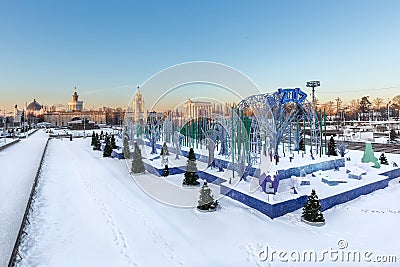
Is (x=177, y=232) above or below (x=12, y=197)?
below

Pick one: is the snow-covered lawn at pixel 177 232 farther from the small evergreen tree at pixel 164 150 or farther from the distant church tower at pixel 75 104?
the distant church tower at pixel 75 104

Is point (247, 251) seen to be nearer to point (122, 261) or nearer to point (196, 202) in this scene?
point (122, 261)

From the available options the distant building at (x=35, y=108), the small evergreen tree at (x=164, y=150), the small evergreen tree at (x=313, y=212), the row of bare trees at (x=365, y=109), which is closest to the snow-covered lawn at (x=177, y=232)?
the small evergreen tree at (x=313, y=212)

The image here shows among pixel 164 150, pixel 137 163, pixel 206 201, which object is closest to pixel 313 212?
pixel 206 201

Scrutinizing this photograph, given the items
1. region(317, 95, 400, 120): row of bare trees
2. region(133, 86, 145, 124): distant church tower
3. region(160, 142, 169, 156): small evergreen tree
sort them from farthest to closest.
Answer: region(317, 95, 400, 120): row of bare trees → region(160, 142, 169, 156): small evergreen tree → region(133, 86, 145, 124): distant church tower

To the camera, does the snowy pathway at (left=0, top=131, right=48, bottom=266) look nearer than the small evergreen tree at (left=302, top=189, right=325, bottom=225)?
Yes

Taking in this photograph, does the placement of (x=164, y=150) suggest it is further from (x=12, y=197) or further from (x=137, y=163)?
(x=12, y=197)

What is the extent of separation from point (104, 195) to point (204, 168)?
12.2ft

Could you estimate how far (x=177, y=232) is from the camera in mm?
5016

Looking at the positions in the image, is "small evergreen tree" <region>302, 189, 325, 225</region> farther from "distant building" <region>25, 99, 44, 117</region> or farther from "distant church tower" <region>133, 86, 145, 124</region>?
"distant building" <region>25, 99, 44, 117</region>

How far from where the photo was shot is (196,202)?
6633 millimetres

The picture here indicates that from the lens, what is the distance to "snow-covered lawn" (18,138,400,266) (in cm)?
421

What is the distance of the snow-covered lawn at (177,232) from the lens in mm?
4211

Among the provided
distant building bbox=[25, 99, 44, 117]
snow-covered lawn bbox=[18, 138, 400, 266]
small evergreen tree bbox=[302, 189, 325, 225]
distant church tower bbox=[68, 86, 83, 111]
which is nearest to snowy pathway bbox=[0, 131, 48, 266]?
snow-covered lawn bbox=[18, 138, 400, 266]
